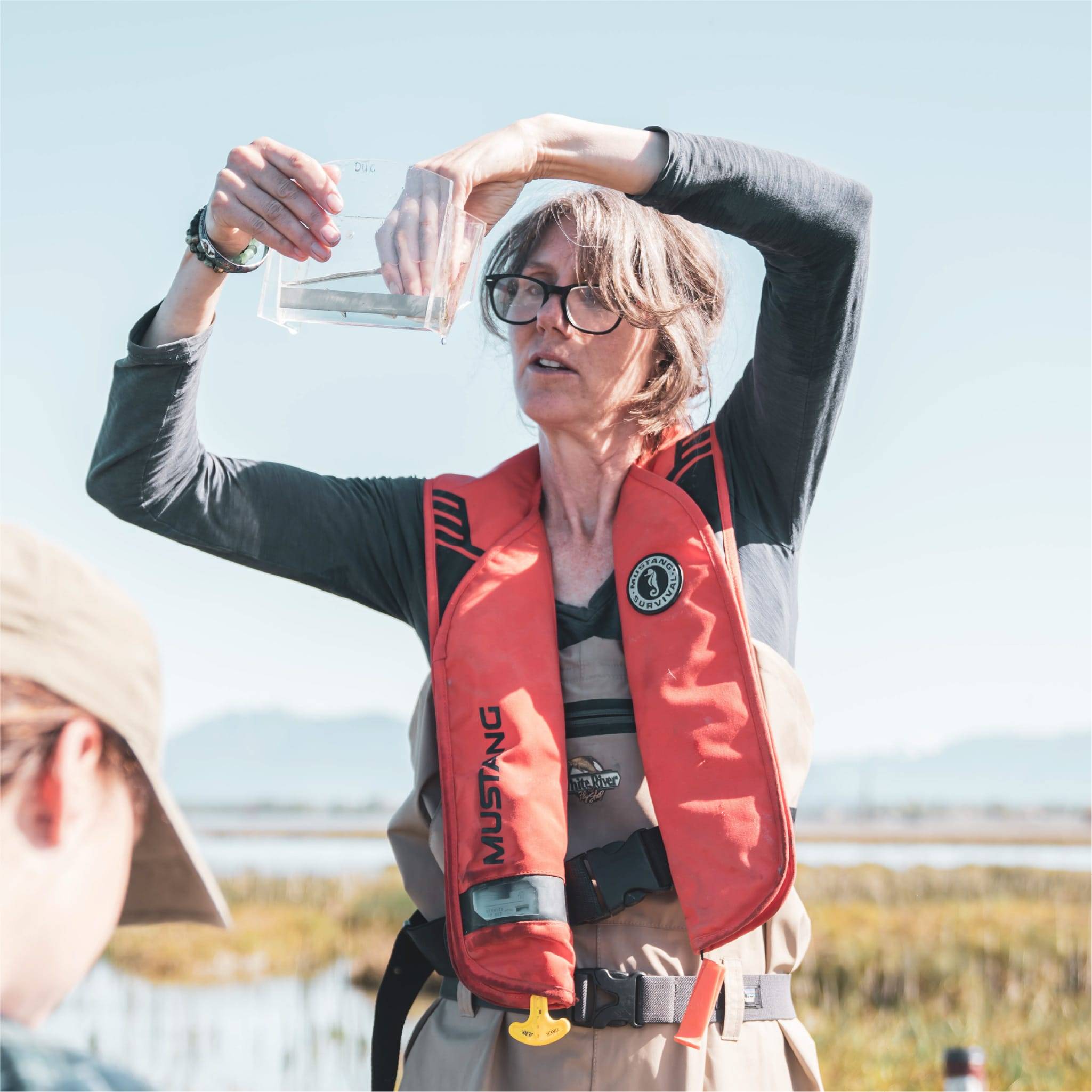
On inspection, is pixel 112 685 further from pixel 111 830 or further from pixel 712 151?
pixel 712 151

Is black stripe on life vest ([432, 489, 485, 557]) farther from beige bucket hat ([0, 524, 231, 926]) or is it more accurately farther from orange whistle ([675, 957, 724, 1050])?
beige bucket hat ([0, 524, 231, 926])

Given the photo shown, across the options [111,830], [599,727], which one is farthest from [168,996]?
[111,830]

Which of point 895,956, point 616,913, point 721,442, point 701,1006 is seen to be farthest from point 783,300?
point 895,956

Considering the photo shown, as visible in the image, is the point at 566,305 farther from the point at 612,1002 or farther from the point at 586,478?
the point at 612,1002

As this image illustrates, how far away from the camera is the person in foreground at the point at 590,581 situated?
2.23m

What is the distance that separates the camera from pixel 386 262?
82.8 inches

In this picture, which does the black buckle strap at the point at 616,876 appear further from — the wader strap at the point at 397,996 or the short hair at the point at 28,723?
the short hair at the point at 28,723

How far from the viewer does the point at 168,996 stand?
42.6ft

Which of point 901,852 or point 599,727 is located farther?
point 901,852

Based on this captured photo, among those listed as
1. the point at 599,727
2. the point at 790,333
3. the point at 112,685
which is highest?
the point at 790,333

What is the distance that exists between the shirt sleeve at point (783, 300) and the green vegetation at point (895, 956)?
22.8ft

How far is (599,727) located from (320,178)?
1190 millimetres

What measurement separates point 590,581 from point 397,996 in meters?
1.00

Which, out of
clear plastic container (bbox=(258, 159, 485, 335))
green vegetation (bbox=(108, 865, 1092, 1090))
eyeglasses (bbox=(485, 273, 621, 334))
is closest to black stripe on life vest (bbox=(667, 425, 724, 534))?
eyeglasses (bbox=(485, 273, 621, 334))
